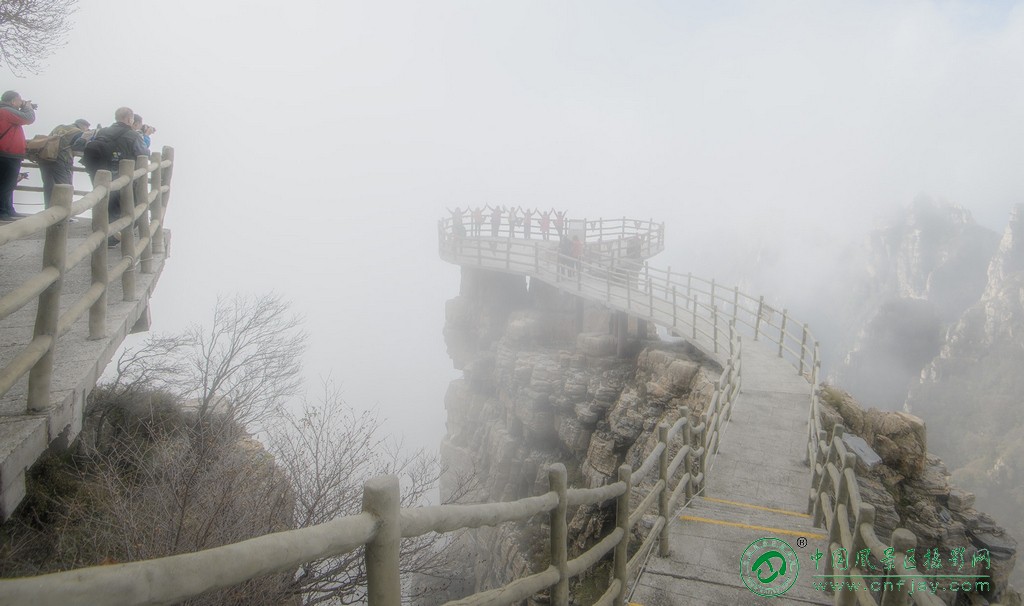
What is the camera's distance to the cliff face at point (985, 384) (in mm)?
52875

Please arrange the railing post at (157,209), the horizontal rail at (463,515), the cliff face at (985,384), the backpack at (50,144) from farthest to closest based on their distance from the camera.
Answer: the cliff face at (985,384) → the backpack at (50,144) → the railing post at (157,209) → the horizontal rail at (463,515)

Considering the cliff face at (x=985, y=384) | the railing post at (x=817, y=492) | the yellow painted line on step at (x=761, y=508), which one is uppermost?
the railing post at (x=817, y=492)

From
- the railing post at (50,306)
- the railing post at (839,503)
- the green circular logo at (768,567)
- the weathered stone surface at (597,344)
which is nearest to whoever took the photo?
the railing post at (50,306)

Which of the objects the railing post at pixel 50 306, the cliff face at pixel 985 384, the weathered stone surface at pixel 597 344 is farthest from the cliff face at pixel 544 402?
the cliff face at pixel 985 384

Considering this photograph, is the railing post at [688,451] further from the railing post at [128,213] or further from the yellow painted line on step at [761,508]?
the railing post at [128,213]

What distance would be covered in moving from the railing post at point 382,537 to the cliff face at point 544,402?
1185 centimetres

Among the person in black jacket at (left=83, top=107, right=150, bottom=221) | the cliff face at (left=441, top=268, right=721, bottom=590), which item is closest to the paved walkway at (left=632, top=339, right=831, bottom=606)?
the cliff face at (left=441, top=268, right=721, bottom=590)

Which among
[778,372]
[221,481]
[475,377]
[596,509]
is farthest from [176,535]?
[475,377]

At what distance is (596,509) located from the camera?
1634 centimetres

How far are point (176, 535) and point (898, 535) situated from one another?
755 centimetres

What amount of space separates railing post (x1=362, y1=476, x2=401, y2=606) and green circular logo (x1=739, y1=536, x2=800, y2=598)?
429 cm

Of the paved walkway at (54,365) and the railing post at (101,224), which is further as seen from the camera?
the railing post at (101,224)

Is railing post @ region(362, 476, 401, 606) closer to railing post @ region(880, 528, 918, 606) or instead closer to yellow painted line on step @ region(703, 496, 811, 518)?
railing post @ region(880, 528, 918, 606)

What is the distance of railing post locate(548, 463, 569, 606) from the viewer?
10.2 ft
